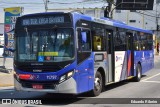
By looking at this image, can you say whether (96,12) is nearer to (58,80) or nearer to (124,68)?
(124,68)

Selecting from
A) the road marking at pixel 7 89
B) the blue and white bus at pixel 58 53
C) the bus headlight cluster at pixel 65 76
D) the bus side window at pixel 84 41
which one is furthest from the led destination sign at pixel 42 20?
the road marking at pixel 7 89

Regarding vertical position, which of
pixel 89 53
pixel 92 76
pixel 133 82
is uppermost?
pixel 89 53

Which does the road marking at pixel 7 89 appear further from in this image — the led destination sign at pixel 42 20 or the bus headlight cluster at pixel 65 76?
the bus headlight cluster at pixel 65 76

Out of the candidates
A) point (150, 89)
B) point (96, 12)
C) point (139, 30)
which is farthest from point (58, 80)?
point (96, 12)

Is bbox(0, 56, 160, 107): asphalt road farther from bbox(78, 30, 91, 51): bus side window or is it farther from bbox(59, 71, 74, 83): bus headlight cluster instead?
bbox(78, 30, 91, 51): bus side window

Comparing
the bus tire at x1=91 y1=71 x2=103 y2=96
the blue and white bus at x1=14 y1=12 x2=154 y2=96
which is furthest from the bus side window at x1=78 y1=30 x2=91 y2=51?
the bus tire at x1=91 y1=71 x2=103 y2=96

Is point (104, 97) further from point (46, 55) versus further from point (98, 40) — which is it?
point (46, 55)

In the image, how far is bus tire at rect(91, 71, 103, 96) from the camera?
12874 mm

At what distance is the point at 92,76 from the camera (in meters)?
12.5

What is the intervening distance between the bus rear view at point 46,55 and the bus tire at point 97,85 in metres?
1.85

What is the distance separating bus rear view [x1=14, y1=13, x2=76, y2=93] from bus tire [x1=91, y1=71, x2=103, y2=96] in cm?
185

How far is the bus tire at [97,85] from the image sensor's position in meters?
12.9

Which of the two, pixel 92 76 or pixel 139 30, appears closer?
pixel 92 76

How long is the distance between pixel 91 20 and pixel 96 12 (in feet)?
227
